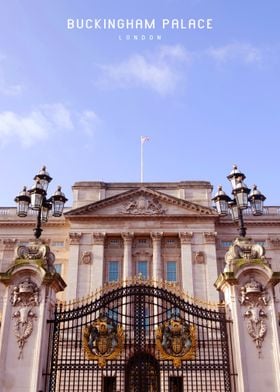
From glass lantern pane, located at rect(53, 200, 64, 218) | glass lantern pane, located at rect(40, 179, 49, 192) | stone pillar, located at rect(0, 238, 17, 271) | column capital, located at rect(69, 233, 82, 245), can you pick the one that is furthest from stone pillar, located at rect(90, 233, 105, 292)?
glass lantern pane, located at rect(40, 179, 49, 192)

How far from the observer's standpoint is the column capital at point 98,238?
42281 millimetres

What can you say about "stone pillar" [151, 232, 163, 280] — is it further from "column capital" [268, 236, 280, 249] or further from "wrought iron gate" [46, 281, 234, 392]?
"wrought iron gate" [46, 281, 234, 392]

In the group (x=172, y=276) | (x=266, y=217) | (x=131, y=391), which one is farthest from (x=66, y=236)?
(x=131, y=391)

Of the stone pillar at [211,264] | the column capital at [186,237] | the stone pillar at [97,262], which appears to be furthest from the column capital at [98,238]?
the stone pillar at [211,264]

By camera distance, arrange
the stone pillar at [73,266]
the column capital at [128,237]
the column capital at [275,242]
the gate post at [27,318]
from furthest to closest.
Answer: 1. the column capital at [275,242]
2. the column capital at [128,237]
3. the stone pillar at [73,266]
4. the gate post at [27,318]

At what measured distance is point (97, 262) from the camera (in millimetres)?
41281

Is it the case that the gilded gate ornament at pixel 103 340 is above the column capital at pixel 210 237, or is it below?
below

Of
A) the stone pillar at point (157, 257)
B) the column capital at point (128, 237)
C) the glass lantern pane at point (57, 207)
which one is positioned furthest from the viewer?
the column capital at point (128, 237)

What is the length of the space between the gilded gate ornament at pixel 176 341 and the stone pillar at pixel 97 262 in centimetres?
2654

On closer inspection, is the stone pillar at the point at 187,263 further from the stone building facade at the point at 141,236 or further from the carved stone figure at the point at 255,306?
the carved stone figure at the point at 255,306

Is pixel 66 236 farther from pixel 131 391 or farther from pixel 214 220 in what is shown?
pixel 131 391

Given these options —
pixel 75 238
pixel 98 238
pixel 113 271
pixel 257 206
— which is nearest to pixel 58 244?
pixel 75 238

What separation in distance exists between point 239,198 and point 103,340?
6.16m

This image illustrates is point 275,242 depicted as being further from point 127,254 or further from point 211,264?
point 127,254
